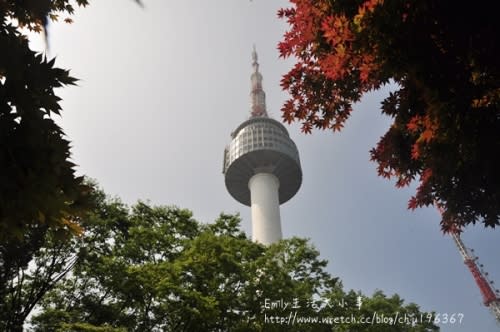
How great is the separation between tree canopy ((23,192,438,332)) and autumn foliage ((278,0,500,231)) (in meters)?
10.6

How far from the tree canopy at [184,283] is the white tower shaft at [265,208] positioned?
44.4m

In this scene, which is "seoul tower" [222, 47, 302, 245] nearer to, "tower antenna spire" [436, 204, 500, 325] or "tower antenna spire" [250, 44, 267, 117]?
"tower antenna spire" [250, 44, 267, 117]

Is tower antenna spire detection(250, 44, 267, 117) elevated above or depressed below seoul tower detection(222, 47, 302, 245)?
above

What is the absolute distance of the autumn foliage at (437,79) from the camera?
496 centimetres

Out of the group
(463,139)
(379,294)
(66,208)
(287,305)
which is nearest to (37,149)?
(66,208)

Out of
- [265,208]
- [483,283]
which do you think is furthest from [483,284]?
[265,208]

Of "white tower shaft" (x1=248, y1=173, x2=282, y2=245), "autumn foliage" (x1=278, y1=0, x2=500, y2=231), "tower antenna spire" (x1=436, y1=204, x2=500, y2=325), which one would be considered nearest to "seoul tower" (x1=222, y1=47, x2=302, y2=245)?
"white tower shaft" (x1=248, y1=173, x2=282, y2=245)

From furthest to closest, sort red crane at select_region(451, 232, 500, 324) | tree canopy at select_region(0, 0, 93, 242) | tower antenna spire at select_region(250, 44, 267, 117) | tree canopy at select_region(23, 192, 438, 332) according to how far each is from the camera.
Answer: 1. tower antenna spire at select_region(250, 44, 267, 117)
2. red crane at select_region(451, 232, 500, 324)
3. tree canopy at select_region(23, 192, 438, 332)
4. tree canopy at select_region(0, 0, 93, 242)

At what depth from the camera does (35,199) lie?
3689mm

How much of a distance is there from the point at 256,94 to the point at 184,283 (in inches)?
3039

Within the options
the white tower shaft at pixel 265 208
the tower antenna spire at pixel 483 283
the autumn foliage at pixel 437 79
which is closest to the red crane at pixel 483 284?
the tower antenna spire at pixel 483 283

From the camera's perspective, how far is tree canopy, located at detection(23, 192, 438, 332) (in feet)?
50.8

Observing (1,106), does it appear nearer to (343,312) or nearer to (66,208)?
(66,208)

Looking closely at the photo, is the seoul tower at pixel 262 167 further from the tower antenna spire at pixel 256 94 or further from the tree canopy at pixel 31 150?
the tree canopy at pixel 31 150
